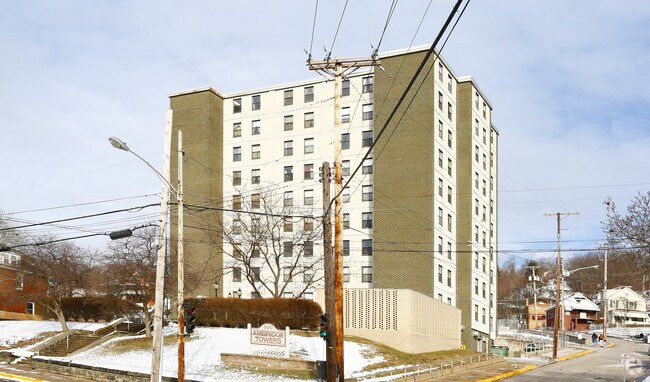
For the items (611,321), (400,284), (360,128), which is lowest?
(611,321)

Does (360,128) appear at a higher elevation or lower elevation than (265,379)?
higher

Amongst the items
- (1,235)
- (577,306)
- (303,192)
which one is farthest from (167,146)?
(577,306)

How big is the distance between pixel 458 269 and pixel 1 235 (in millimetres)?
53670

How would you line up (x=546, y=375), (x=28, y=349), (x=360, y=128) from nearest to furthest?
(x=546, y=375)
(x=28, y=349)
(x=360, y=128)

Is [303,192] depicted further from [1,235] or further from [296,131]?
[1,235]

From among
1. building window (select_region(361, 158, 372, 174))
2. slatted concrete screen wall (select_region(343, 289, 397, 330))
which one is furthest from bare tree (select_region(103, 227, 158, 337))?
building window (select_region(361, 158, 372, 174))

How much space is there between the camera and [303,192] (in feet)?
204

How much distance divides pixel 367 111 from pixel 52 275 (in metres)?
29.9

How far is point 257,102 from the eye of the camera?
6512 cm

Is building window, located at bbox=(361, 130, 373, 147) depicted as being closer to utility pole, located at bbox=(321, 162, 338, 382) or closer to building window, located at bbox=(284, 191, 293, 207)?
building window, located at bbox=(284, 191, 293, 207)

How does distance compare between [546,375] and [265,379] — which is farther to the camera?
[546,375]

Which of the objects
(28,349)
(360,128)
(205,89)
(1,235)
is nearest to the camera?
(28,349)

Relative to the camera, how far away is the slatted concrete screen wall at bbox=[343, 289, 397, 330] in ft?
137

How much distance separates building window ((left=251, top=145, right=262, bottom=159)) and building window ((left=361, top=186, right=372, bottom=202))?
39.3ft
